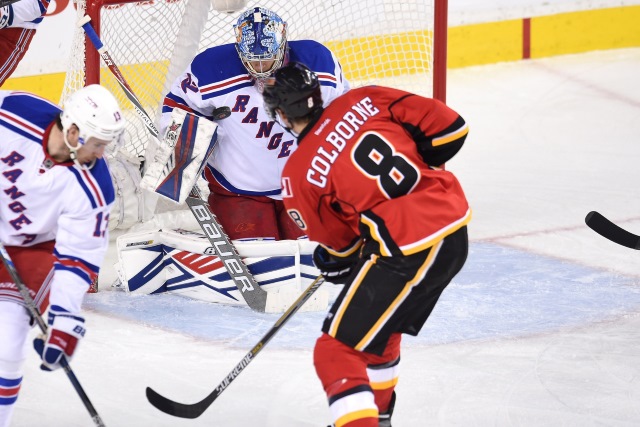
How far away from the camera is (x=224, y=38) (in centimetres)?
513

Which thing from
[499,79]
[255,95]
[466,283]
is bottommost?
[499,79]

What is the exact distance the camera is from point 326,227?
269cm

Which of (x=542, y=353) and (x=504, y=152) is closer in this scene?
(x=542, y=353)

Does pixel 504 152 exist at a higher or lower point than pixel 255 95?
lower

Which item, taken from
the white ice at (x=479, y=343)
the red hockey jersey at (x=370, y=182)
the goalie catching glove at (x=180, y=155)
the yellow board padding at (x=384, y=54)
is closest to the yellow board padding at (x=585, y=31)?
the white ice at (x=479, y=343)

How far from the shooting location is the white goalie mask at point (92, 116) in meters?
2.60

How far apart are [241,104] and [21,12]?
767 mm

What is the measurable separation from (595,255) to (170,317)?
5.44 feet

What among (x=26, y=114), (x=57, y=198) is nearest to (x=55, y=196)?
(x=57, y=198)

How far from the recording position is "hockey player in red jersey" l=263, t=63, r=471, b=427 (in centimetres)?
260

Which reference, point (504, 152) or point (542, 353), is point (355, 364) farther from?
point (504, 152)

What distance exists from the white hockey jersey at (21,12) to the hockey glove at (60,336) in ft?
4.55

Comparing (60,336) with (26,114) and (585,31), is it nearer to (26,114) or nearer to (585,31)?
(26,114)

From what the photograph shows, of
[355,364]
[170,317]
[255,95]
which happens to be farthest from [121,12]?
[355,364]
